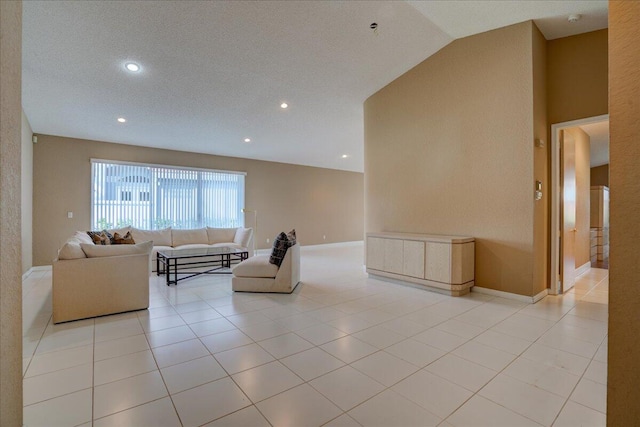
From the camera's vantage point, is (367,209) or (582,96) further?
(367,209)

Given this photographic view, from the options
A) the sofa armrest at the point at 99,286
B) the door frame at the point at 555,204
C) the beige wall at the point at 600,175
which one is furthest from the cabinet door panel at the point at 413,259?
the beige wall at the point at 600,175

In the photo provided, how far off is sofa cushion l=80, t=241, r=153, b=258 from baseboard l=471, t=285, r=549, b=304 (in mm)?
4483

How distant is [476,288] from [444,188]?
153cm

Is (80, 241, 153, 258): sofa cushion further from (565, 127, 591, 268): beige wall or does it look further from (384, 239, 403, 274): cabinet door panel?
(565, 127, 591, 268): beige wall

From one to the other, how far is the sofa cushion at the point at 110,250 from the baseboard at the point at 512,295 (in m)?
4.48

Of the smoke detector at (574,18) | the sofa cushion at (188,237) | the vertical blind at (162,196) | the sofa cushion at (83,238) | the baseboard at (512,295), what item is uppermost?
the smoke detector at (574,18)

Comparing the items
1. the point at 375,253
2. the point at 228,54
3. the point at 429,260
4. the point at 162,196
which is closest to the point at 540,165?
the point at 429,260

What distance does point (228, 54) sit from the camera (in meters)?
3.99

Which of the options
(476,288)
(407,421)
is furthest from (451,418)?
(476,288)

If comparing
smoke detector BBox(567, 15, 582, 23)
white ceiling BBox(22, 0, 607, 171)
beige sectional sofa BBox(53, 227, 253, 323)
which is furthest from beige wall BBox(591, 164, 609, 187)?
beige sectional sofa BBox(53, 227, 253, 323)

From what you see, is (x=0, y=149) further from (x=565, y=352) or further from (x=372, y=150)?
(x=372, y=150)

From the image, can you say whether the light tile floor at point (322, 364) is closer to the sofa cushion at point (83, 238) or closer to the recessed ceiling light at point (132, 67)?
the sofa cushion at point (83, 238)

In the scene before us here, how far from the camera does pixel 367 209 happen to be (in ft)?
19.6

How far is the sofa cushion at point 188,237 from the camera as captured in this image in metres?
6.83
